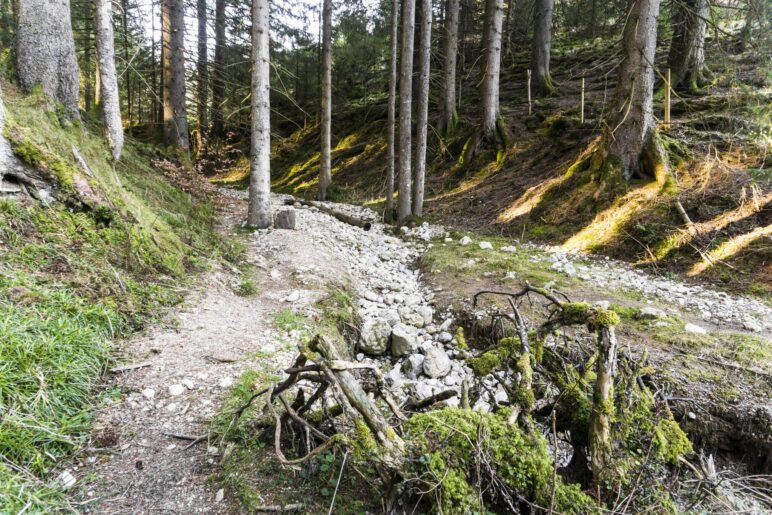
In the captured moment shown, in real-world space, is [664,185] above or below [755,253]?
above

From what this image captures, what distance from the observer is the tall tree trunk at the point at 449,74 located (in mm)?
13609

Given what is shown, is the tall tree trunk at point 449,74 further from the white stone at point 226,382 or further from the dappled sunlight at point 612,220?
the white stone at point 226,382

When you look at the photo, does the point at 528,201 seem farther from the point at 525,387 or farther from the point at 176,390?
the point at 176,390

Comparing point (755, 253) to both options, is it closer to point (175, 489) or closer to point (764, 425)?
point (764, 425)

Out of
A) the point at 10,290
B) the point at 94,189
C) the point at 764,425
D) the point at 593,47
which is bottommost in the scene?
the point at 764,425

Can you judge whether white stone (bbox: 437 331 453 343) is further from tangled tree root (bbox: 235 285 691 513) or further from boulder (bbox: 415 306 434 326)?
tangled tree root (bbox: 235 285 691 513)

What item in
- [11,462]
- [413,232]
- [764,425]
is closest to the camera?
[11,462]

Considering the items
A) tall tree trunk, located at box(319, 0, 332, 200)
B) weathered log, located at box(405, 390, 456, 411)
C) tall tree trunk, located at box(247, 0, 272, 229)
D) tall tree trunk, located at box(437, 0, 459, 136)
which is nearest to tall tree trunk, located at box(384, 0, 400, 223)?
tall tree trunk, located at box(437, 0, 459, 136)

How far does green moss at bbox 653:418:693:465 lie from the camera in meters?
1.85

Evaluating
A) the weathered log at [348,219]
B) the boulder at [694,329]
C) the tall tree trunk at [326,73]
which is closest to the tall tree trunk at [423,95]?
the weathered log at [348,219]

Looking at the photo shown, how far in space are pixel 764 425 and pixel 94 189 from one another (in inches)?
276

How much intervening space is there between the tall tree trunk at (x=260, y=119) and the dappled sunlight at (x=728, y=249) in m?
7.96

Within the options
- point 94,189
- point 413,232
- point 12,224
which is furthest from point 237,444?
point 413,232

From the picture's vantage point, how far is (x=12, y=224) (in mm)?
3590
